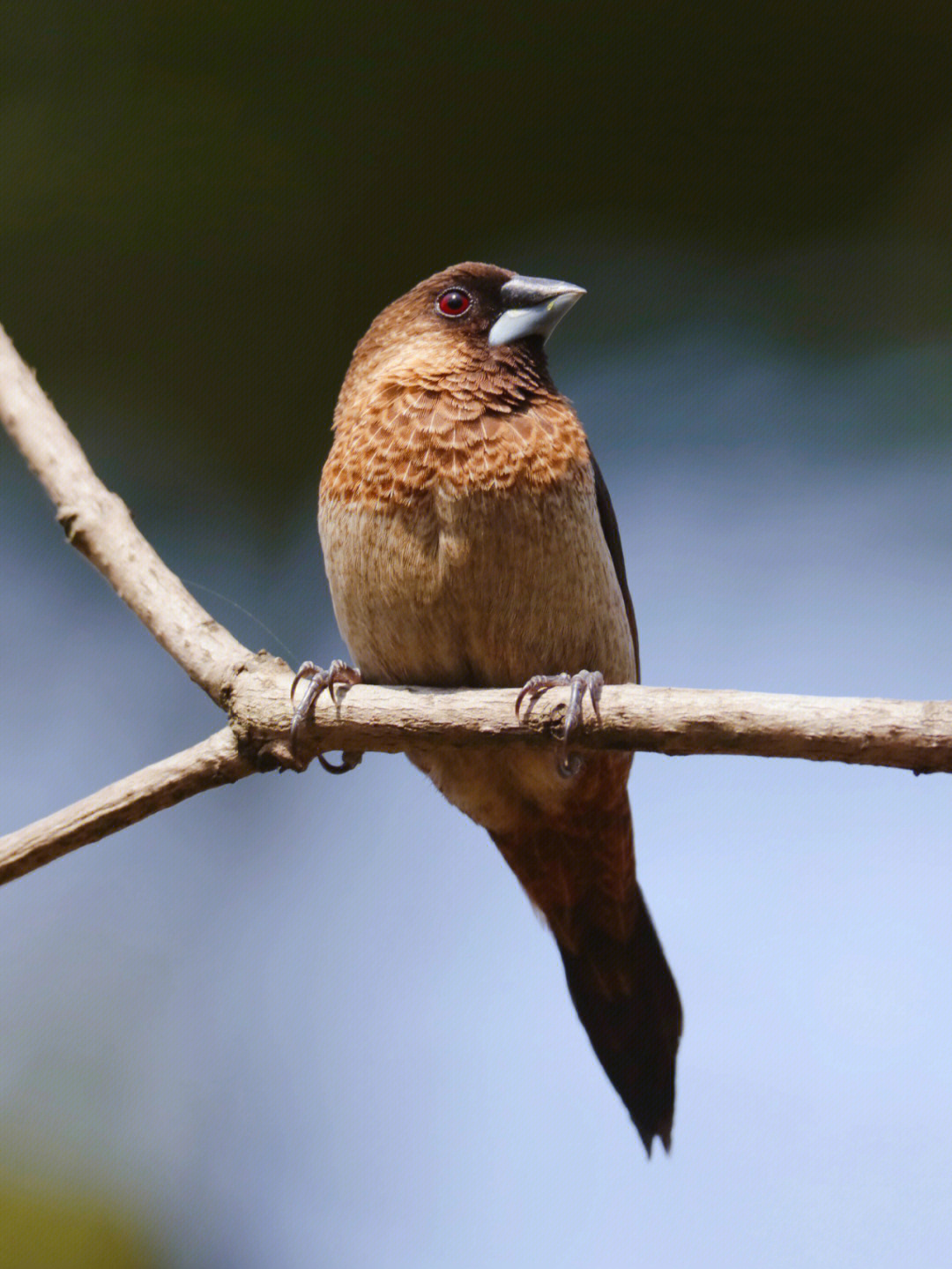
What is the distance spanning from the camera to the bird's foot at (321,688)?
2.34 m

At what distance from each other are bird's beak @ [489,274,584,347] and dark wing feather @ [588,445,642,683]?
0.31m

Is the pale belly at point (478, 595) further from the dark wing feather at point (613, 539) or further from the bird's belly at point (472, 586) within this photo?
the dark wing feather at point (613, 539)

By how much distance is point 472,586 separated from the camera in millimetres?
2654

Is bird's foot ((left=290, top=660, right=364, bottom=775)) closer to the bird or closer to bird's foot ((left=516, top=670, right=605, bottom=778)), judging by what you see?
the bird

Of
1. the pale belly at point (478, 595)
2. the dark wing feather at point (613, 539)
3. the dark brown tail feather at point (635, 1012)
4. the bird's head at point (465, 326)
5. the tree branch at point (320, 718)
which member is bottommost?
the dark brown tail feather at point (635, 1012)

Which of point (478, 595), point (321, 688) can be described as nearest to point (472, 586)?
point (478, 595)

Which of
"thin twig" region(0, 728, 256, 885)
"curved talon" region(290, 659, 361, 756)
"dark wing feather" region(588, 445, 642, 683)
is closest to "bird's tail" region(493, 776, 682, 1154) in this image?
"dark wing feather" region(588, 445, 642, 683)

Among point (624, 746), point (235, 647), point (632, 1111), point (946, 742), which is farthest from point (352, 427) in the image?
point (632, 1111)

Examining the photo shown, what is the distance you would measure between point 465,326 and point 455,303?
0.08 metres

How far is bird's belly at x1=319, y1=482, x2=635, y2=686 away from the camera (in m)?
2.65

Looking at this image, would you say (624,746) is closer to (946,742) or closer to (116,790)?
(946,742)

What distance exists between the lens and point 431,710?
2.23m

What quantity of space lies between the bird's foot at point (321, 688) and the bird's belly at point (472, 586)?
15 centimetres

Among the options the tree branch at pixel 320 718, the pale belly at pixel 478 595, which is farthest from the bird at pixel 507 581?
the tree branch at pixel 320 718
